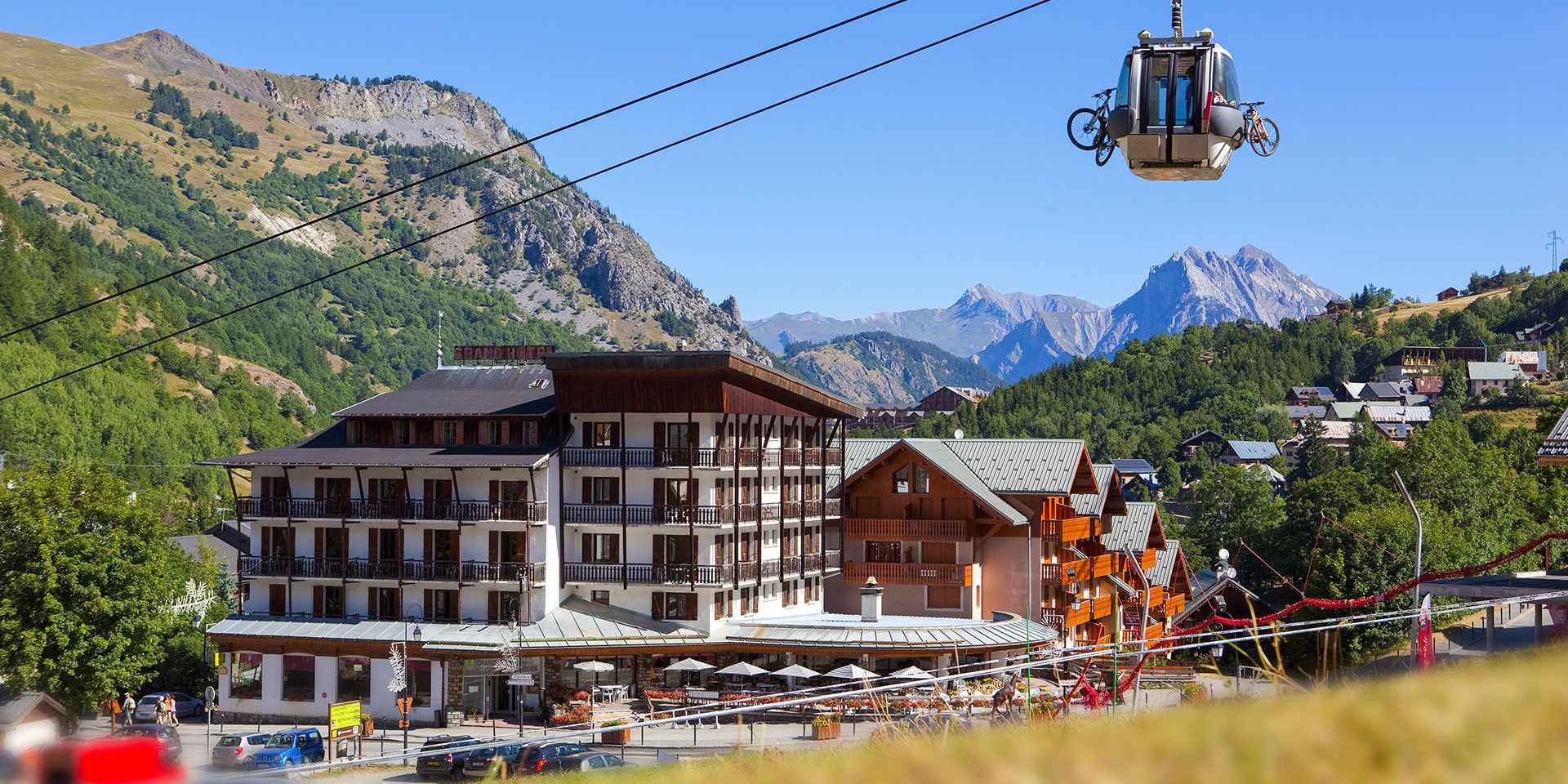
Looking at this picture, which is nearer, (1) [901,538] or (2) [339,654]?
(2) [339,654]

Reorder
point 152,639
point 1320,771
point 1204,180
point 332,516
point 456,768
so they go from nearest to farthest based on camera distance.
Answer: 1. point 1320,771
2. point 1204,180
3. point 456,768
4. point 152,639
5. point 332,516

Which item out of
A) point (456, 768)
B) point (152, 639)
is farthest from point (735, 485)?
point (456, 768)

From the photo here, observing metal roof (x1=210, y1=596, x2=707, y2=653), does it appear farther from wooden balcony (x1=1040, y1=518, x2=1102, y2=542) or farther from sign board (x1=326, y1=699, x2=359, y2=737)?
wooden balcony (x1=1040, y1=518, x2=1102, y2=542)

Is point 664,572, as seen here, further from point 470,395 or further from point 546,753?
point 546,753

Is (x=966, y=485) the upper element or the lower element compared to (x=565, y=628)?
upper

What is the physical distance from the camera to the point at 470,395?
68.9 meters

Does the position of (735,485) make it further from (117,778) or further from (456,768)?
(117,778)

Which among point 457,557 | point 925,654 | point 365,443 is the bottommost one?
point 925,654

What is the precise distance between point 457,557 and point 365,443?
772 centimetres

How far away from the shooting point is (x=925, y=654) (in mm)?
62125

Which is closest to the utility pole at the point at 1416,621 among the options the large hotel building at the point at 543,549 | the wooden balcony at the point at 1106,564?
the large hotel building at the point at 543,549

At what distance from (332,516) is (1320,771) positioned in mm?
64040

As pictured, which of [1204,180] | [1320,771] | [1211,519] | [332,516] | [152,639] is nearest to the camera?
[1320,771]

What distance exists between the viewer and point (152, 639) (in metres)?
60.5
